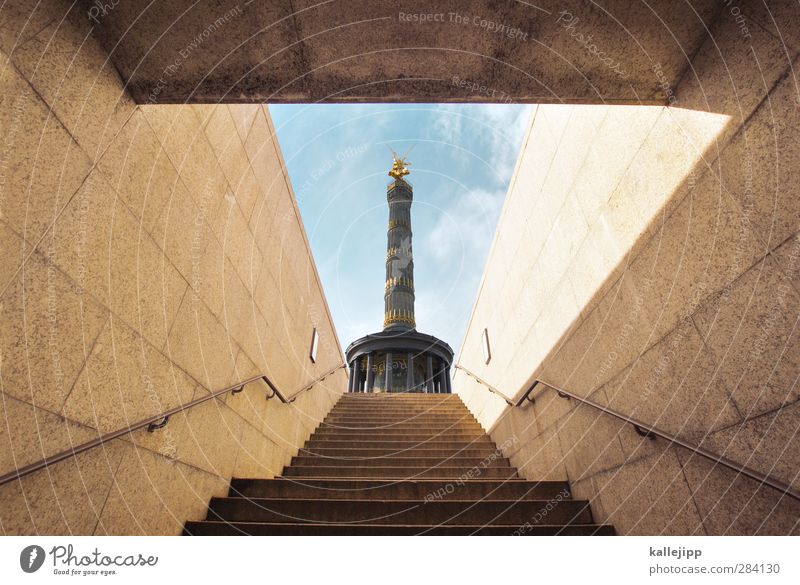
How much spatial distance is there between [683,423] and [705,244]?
3.27 feet

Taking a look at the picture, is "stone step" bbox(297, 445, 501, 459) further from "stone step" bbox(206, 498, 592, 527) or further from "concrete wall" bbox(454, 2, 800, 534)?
"stone step" bbox(206, 498, 592, 527)

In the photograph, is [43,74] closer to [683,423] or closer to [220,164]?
[220,164]

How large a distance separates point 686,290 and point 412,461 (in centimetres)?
367

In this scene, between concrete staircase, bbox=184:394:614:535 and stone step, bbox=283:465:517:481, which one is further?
stone step, bbox=283:465:517:481

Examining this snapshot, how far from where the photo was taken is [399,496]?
356 centimetres

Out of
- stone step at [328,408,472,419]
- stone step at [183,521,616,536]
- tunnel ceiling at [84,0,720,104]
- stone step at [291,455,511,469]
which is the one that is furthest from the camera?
stone step at [328,408,472,419]

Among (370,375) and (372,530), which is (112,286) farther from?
(370,375)

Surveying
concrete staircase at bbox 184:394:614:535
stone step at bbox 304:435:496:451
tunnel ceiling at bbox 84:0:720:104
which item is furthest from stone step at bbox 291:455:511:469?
tunnel ceiling at bbox 84:0:720:104

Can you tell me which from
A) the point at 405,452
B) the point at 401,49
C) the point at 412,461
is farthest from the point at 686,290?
the point at 405,452

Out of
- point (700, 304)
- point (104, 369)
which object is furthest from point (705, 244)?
point (104, 369)

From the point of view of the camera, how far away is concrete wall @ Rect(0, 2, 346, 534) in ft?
5.28

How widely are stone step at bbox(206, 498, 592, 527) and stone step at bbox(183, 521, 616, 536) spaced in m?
0.22

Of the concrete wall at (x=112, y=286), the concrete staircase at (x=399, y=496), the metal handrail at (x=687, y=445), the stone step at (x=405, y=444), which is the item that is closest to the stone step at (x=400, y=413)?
the concrete staircase at (x=399, y=496)

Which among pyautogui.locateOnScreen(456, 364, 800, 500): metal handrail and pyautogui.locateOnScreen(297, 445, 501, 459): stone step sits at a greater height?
pyautogui.locateOnScreen(297, 445, 501, 459): stone step
